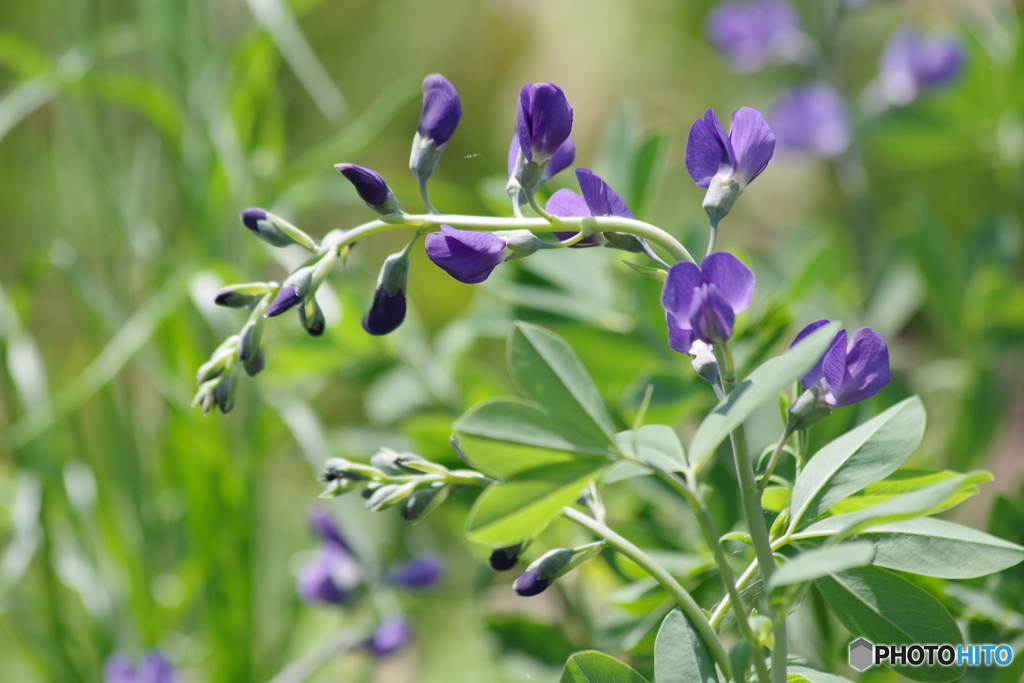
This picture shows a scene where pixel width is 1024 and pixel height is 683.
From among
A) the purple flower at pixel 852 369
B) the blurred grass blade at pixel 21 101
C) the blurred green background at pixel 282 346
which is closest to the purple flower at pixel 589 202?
the purple flower at pixel 852 369

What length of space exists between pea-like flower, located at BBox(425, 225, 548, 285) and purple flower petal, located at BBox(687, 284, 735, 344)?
0.07 m

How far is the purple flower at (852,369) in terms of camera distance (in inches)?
14.1

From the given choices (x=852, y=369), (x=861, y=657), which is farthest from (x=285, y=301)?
(x=861, y=657)

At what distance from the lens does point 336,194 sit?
3.23 ft

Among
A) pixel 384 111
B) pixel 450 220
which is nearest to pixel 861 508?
pixel 450 220

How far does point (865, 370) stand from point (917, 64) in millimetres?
966

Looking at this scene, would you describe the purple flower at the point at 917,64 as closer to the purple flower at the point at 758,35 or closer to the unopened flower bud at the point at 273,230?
the purple flower at the point at 758,35

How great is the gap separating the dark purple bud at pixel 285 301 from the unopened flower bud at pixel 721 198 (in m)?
0.20

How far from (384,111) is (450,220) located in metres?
0.56

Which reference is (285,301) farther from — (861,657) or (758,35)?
(758,35)

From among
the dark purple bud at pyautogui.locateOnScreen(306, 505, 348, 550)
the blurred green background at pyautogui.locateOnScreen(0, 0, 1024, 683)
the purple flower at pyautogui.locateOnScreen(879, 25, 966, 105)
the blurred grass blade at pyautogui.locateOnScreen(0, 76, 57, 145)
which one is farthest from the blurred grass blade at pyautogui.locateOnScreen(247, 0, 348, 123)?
the purple flower at pyautogui.locateOnScreen(879, 25, 966, 105)

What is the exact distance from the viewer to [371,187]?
379 millimetres

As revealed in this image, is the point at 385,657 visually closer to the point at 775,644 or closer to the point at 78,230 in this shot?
the point at 775,644

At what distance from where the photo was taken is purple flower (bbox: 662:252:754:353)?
0.34m
